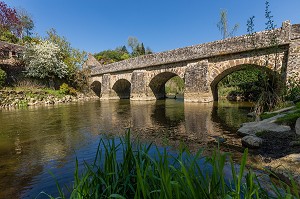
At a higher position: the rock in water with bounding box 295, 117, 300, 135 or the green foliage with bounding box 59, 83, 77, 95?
the green foliage with bounding box 59, 83, 77, 95

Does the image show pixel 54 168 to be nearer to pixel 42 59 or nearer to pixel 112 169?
pixel 112 169

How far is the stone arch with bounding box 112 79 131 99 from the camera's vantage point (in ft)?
90.3

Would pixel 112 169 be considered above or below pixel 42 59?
below

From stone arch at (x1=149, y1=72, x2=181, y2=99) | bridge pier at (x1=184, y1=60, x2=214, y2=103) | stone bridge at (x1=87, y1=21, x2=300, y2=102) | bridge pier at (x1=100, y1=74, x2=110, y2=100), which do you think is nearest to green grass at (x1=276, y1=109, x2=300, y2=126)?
stone bridge at (x1=87, y1=21, x2=300, y2=102)

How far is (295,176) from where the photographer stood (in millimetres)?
2971

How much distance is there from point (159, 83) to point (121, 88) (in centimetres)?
816

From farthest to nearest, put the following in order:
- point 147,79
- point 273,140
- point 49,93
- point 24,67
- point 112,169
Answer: point 24,67
point 49,93
point 147,79
point 273,140
point 112,169

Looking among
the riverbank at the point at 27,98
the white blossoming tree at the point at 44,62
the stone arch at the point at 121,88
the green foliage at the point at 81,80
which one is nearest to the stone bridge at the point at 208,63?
the stone arch at the point at 121,88

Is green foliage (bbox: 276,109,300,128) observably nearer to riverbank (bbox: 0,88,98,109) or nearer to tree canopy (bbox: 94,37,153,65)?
riverbank (bbox: 0,88,98,109)

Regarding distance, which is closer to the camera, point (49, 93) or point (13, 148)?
point (13, 148)

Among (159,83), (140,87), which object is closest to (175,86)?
(159,83)

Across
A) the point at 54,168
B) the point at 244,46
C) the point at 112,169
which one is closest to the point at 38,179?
the point at 54,168

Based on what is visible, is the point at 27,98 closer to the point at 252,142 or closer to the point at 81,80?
the point at 81,80

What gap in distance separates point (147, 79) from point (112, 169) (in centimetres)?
1996
